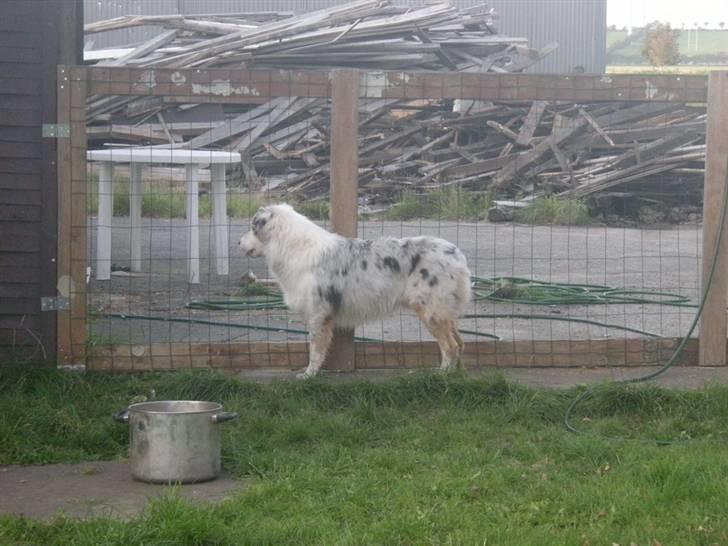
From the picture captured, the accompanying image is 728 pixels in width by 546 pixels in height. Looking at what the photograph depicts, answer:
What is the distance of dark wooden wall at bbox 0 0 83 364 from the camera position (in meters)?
7.47

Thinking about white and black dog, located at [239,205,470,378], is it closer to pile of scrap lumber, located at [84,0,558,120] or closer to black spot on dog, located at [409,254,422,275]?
black spot on dog, located at [409,254,422,275]

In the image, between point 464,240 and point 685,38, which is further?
point 685,38

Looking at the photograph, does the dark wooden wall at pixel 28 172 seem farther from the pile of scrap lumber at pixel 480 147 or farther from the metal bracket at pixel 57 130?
the pile of scrap lumber at pixel 480 147

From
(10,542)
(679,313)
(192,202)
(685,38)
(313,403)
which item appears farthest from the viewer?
(685,38)

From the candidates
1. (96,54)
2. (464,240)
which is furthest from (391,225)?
(96,54)

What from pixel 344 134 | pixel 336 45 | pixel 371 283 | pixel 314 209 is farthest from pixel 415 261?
pixel 336 45

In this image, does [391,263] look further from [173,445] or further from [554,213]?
[554,213]

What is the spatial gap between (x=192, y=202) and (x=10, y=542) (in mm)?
7053

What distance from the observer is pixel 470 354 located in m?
7.95

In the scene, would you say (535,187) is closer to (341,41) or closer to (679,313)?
(341,41)

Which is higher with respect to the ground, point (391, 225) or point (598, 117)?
point (598, 117)

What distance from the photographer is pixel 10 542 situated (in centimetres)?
444

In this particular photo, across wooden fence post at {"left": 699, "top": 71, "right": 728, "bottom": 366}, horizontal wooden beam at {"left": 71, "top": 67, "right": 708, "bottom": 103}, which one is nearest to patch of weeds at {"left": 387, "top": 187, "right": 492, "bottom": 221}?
horizontal wooden beam at {"left": 71, "top": 67, "right": 708, "bottom": 103}

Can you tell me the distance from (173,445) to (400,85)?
344 cm
